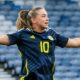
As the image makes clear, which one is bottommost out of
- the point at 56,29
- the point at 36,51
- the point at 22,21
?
the point at 56,29

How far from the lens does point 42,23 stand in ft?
9.66

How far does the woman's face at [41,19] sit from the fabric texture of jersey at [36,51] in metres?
0.07

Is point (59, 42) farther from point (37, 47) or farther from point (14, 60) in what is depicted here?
point (14, 60)

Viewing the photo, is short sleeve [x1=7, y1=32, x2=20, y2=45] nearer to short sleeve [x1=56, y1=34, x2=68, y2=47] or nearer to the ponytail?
the ponytail

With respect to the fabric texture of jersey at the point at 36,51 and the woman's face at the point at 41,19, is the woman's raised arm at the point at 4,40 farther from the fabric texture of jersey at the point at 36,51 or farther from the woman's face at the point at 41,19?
the woman's face at the point at 41,19

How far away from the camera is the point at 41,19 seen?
2947 mm

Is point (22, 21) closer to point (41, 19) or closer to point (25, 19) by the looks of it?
point (25, 19)

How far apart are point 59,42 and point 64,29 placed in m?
4.14

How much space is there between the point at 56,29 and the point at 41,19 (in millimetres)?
4179

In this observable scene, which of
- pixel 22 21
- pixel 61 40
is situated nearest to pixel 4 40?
pixel 22 21

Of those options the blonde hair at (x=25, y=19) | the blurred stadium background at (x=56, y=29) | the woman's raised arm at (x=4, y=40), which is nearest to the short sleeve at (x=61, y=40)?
the blonde hair at (x=25, y=19)

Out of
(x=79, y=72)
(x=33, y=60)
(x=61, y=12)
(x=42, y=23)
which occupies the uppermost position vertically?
(x=42, y=23)

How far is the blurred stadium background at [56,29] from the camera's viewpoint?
20.6 ft

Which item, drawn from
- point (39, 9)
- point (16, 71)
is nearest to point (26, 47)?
point (39, 9)
